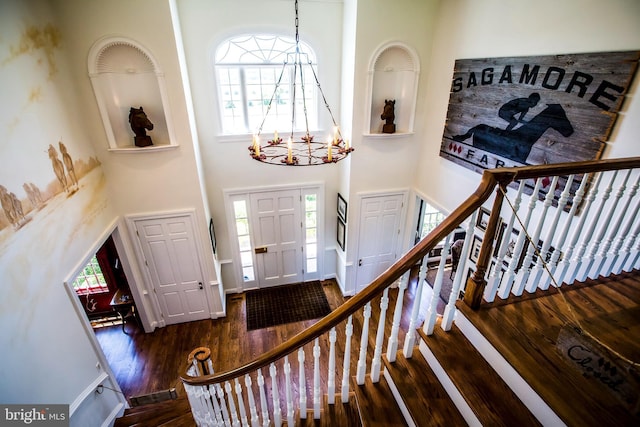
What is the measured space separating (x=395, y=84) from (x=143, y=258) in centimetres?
469

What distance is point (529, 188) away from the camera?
3025 millimetres

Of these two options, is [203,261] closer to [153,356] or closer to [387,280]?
[153,356]

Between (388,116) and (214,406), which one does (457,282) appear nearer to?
(214,406)

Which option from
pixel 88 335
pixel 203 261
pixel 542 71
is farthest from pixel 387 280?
pixel 203 261

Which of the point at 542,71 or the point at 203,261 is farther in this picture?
the point at 203,261

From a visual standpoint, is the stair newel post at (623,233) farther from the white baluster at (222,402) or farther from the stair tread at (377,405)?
the white baluster at (222,402)

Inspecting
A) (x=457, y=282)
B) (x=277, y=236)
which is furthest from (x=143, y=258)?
(x=457, y=282)

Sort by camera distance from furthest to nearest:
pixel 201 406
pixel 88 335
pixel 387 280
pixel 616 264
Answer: pixel 88 335
pixel 201 406
pixel 616 264
pixel 387 280

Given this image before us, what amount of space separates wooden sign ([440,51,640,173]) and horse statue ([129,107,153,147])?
4.04 meters

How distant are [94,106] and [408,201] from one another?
4.73 m

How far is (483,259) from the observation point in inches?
65.7

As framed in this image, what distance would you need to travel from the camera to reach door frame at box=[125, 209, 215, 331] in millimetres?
4348

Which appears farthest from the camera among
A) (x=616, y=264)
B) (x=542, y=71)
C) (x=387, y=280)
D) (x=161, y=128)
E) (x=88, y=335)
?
(x=161, y=128)

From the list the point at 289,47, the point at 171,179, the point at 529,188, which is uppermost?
the point at 289,47
